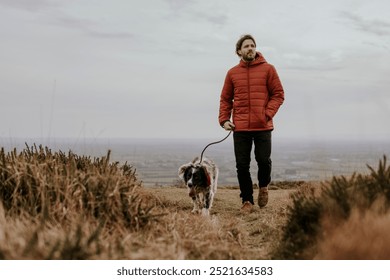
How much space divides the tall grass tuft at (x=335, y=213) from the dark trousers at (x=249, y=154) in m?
3.12

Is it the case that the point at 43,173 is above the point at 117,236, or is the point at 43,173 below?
above

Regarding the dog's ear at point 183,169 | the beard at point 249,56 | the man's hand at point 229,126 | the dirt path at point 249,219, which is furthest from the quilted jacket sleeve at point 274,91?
the dog's ear at point 183,169

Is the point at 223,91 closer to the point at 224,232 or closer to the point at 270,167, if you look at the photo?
the point at 270,167

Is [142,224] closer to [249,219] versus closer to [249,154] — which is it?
[249,219]

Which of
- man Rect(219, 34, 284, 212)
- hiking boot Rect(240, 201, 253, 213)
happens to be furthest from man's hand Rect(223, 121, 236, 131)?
hiking boot Rect(240, 201, 253, 213)

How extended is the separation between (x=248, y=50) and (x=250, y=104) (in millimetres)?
851

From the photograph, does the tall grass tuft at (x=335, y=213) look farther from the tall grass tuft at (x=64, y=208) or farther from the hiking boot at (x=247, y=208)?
the hiking boot at (x=247, y=208)

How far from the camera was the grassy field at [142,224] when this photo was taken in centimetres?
356

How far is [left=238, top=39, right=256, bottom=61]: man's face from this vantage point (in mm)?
7496

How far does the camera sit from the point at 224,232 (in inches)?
200

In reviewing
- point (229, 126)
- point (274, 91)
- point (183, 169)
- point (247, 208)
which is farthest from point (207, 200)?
point (274, 91)

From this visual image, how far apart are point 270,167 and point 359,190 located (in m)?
3.77

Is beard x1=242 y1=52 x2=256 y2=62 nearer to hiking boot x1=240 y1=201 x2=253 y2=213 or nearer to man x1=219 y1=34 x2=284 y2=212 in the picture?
man x1=219 y1=34 x2=284 y2=212
